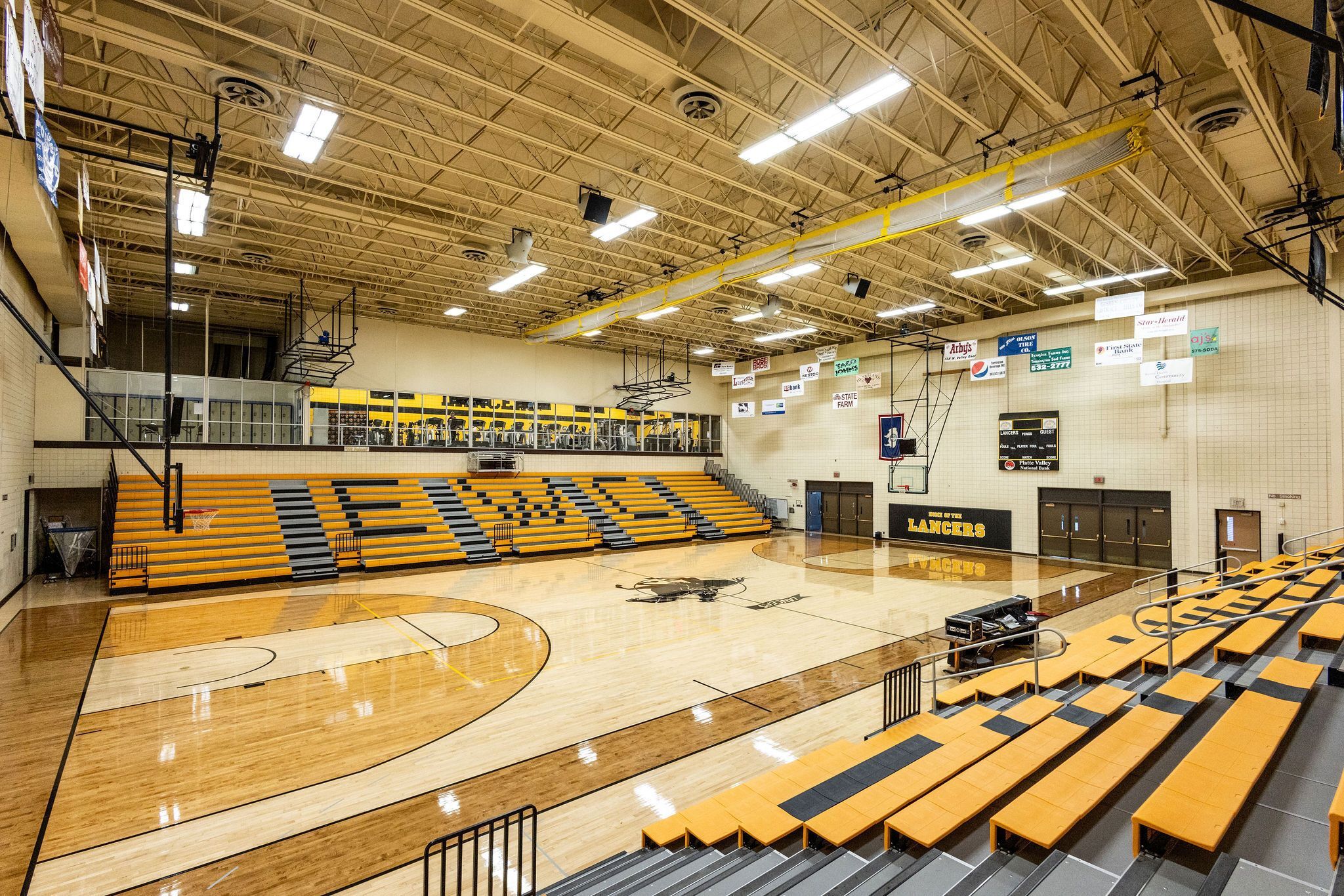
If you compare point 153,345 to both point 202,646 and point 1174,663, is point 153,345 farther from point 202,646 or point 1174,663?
point 1174,663

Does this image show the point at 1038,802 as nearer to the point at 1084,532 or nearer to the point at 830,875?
the point at 830,875

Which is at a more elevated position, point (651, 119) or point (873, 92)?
point (651, 119)

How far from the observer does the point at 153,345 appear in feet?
64.2

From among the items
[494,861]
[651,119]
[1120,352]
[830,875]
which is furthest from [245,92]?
[1120,352]

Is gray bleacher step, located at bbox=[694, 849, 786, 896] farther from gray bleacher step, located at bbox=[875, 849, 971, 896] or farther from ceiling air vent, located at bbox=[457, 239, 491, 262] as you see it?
ceiling air vent, located at bbox=[457, 239, 491, 262]

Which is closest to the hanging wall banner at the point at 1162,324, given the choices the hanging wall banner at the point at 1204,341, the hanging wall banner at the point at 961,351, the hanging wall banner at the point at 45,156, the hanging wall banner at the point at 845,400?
the hanging wall banner at the point at 1204,341

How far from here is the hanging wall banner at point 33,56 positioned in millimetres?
3387

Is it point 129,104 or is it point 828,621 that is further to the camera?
point 828,621

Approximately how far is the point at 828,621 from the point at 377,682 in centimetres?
662

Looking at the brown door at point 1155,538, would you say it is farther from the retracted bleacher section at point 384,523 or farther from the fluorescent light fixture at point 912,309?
the retracted bleacher section at point 384,523

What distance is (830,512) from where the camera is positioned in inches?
898

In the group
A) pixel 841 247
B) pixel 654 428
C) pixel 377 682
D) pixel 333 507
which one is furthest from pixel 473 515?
pixel 841 247

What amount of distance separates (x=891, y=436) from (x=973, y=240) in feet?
26.8

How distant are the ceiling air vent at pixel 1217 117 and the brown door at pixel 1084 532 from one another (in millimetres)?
11045
